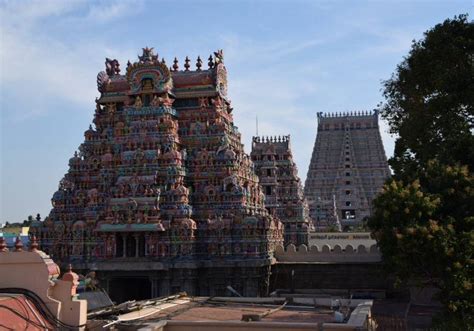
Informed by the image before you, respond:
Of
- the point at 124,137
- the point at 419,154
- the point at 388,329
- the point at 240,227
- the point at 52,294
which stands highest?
the point at 124,137

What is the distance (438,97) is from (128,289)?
2152 centimetres

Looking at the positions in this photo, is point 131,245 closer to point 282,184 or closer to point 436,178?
point 436,178

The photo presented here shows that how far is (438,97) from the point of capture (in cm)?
2920

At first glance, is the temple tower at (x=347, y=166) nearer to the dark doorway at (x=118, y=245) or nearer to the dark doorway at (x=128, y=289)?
the dark doorway at (x=128, y=289)

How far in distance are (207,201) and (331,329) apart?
22559 mm

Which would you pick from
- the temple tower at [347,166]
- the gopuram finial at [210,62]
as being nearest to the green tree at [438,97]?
the gopuram finial at [210,62]

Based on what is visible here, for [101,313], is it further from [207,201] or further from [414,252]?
[207,201]

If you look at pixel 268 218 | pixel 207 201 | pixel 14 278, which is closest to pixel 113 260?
pixel 207 201

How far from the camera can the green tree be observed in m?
27.6

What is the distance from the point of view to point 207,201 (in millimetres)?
35344

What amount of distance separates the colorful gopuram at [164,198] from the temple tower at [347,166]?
141ft

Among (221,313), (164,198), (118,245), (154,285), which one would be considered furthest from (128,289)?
(221,313)

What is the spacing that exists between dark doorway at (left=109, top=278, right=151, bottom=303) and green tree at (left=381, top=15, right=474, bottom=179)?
57.0ft

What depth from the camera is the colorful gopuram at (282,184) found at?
51656 mm
